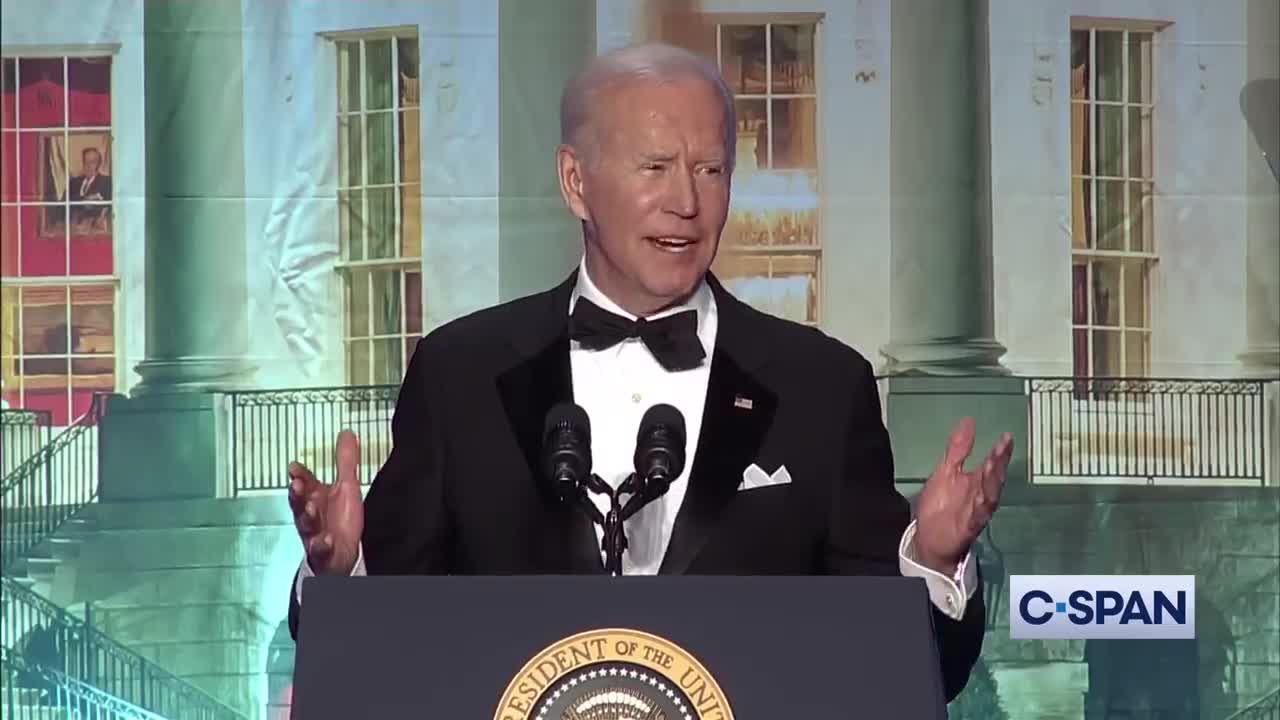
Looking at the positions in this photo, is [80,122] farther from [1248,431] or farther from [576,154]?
[1248,431]

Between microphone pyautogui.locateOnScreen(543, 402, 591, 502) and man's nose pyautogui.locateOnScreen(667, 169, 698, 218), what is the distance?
51cm

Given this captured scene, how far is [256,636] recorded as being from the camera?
4523 mm

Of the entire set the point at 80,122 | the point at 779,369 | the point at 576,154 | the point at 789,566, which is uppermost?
the point at 80,122

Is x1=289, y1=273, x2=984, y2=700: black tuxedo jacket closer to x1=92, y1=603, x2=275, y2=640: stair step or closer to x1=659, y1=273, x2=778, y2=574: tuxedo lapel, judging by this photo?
x1=659, y1=273, x2=778, y2=574: tuxedo lapel

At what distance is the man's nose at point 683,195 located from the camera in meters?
2.41

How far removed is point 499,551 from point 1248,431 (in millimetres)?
2730

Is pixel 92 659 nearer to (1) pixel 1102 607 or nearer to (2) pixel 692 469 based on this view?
(1) pixel 1102 607

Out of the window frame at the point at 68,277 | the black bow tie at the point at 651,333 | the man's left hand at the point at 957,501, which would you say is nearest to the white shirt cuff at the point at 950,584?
the man's left hand at the point at 957,501

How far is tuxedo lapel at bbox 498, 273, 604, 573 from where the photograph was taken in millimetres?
2400

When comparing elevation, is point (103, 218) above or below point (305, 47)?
below

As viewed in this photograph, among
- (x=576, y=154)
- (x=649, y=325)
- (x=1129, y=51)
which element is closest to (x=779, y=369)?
(x=649, y=325)

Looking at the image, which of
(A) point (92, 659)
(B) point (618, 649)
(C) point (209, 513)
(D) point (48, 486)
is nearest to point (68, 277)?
(D) point (48, 486)

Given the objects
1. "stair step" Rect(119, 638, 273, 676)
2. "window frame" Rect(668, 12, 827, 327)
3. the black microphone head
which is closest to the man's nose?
the black microphone head

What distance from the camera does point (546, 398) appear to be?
8.32 feet
